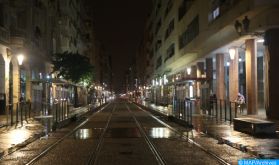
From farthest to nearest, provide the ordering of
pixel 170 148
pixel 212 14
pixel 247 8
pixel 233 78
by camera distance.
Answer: pixel 233 78 → pixel 212 14 → pixel 247 8 → pixel 170 148

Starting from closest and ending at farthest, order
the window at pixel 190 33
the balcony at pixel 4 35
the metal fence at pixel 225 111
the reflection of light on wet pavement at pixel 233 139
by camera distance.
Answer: the reflection of light on wet pavement at pixel 233 139 < the metal fence at pixel 225 111 < the balcony at pixel 4 35 < the window at pixel 190 33

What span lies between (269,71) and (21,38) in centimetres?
2348

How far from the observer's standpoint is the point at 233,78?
145 feet

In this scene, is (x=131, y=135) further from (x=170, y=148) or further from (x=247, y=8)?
(x=247, y=8)

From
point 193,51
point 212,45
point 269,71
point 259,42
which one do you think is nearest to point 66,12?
point 193,51

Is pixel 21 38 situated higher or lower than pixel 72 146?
higher

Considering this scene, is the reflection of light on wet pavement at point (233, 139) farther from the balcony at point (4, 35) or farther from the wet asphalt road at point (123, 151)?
the balcony at point (4, 35)

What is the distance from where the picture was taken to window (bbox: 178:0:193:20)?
55.0 m

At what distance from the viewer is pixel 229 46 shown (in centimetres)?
4084

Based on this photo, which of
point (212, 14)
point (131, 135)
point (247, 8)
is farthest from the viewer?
point (212, 14)

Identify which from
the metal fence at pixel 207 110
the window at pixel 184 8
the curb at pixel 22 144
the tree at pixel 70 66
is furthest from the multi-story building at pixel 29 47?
the curb at pixel 22 144

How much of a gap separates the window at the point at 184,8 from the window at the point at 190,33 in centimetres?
234

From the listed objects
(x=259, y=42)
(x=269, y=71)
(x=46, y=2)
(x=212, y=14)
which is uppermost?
(x=46, y=2)

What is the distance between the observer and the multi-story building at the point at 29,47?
43.3 metres
